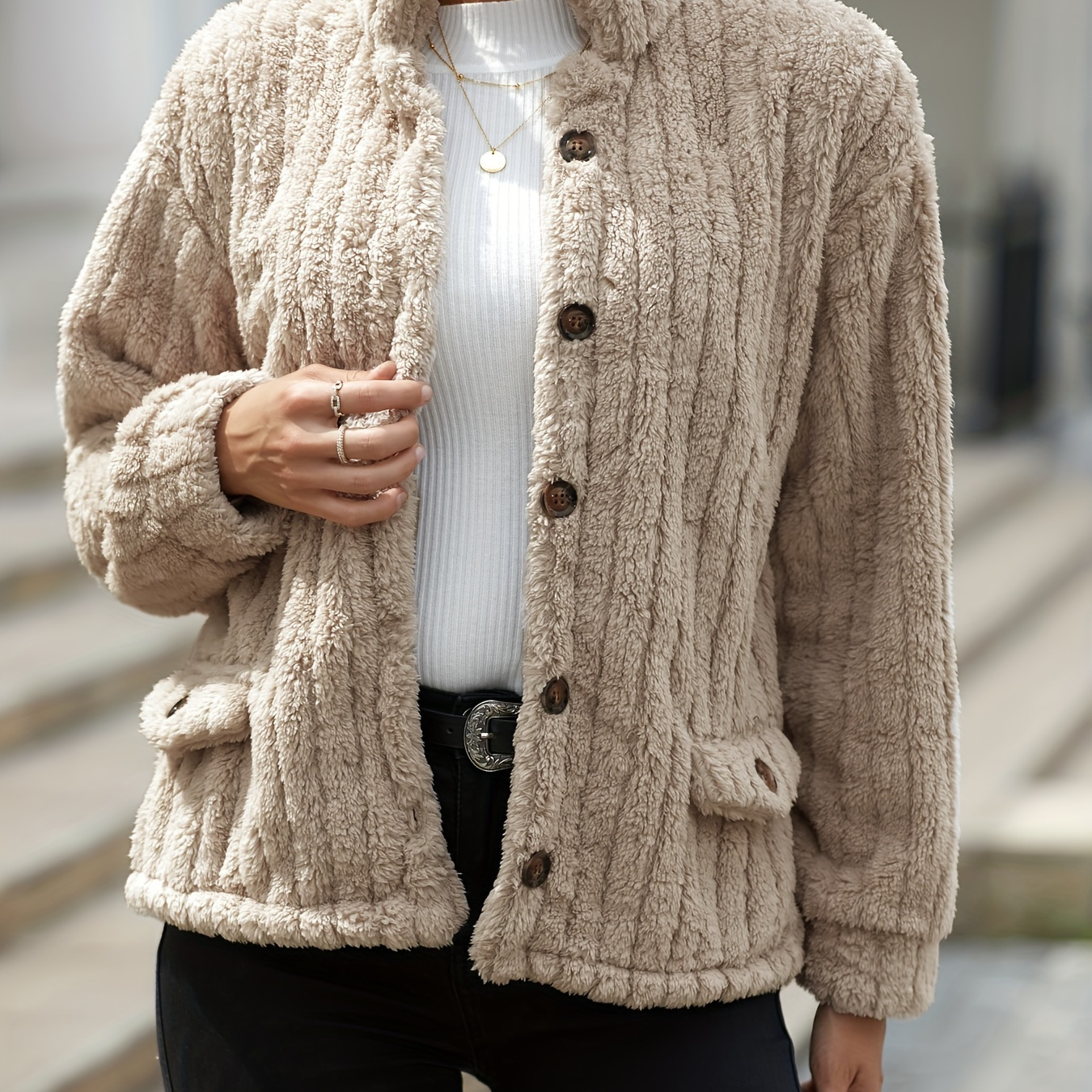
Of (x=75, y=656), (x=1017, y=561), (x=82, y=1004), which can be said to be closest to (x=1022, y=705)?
(x=1017, y=561)

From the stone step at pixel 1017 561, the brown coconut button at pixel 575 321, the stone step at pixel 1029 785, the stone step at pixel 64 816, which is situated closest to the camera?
the brown coconut button at pixel 575 321

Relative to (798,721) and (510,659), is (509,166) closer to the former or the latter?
(510,659)

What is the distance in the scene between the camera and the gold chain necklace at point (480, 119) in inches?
44.7

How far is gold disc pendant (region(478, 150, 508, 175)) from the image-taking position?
113 cm

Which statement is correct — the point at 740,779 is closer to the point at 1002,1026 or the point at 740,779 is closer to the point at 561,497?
the point at 561,497

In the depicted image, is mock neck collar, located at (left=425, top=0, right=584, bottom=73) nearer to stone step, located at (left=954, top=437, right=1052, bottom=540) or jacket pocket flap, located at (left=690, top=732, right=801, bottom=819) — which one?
jacket pocket flap, located at (left=690, top=732, right=801, bottom=819)

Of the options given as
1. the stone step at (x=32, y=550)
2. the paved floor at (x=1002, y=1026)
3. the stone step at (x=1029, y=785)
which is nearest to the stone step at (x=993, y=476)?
the stone step at (x=1029, y=785)

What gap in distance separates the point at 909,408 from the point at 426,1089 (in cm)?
69

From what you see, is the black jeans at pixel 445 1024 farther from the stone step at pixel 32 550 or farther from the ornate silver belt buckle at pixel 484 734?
the stone step at pixel 32 550

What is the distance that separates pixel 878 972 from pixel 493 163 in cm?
73

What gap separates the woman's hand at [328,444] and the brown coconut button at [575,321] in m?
0.11

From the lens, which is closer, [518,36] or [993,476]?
[518,36]

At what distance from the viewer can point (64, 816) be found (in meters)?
2.90

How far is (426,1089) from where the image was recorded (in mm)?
1166
